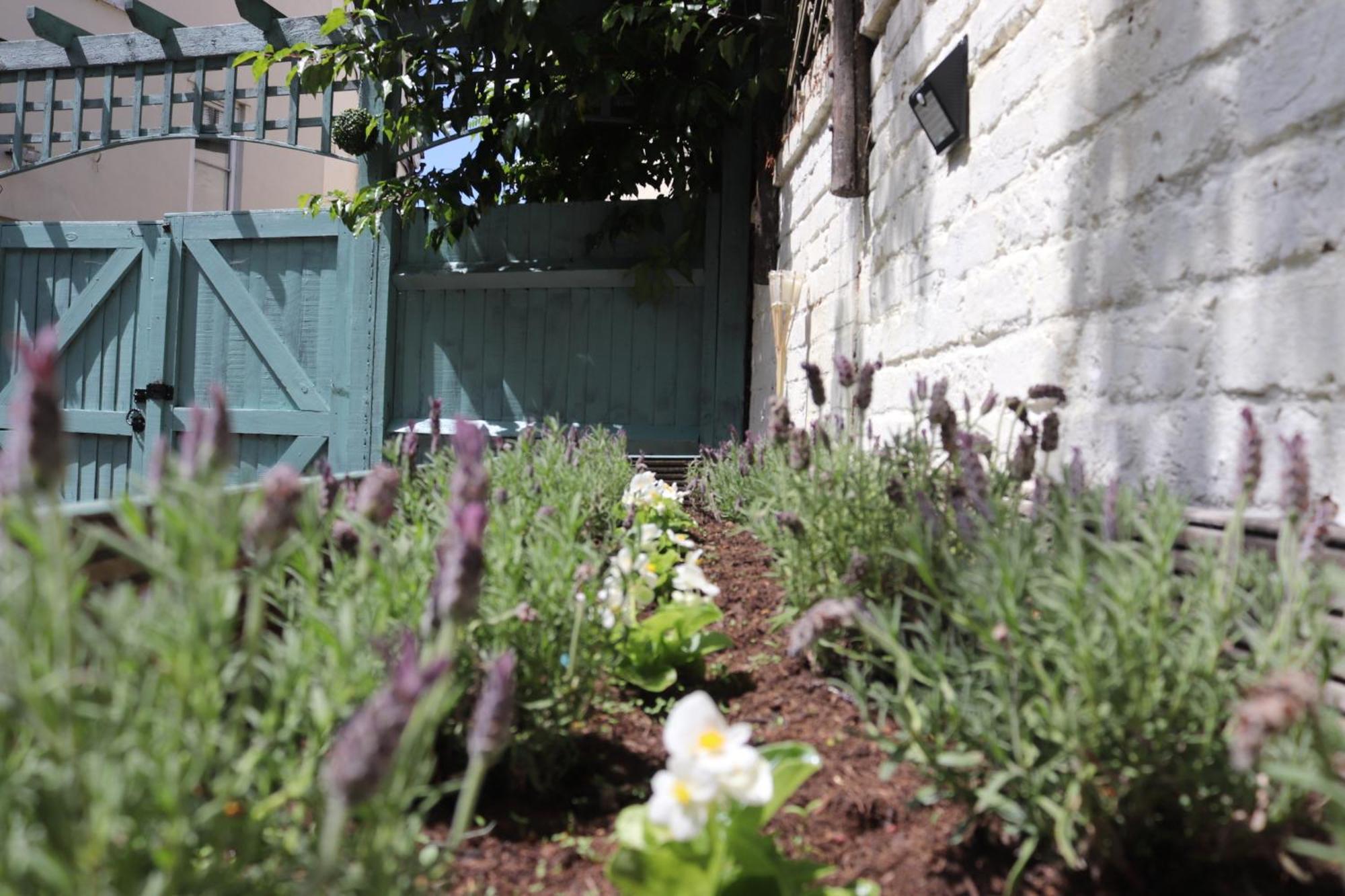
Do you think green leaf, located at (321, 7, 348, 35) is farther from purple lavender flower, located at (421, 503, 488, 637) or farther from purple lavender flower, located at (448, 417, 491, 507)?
purple lavender flower, located at (421, 503, 488, 637)

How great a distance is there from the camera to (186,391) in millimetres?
6680

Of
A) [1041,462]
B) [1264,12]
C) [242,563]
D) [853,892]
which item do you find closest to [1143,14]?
[1264,12]

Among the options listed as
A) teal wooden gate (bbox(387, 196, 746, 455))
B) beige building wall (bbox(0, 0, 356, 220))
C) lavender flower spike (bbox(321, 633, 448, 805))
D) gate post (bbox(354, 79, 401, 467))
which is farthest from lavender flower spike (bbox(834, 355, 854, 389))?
beige building wall (bbox(0, 0, 356, 220))

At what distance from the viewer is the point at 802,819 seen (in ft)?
4.37

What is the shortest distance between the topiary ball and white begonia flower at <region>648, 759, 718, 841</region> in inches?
231

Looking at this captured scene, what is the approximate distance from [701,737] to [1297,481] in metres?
0.70

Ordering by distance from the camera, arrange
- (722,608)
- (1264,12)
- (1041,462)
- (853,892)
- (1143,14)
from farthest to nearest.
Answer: (722,608) → (1041,462) → (1143,14) → (1264,12) → (853,892)

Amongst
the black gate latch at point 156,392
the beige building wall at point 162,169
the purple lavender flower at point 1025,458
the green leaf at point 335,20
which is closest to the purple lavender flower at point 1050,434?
the purple lavender flower at point 1025,458

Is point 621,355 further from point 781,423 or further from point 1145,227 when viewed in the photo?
point 1145,227

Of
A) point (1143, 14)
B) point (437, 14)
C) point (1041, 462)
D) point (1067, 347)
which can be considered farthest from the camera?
point (437, 14)

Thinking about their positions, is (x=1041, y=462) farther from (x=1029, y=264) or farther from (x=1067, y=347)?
(x=1029, y=264)

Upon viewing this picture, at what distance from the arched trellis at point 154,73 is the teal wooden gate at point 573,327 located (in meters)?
1.30

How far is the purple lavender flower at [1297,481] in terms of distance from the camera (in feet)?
3.41

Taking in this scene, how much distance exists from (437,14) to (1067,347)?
5074 millimetres
